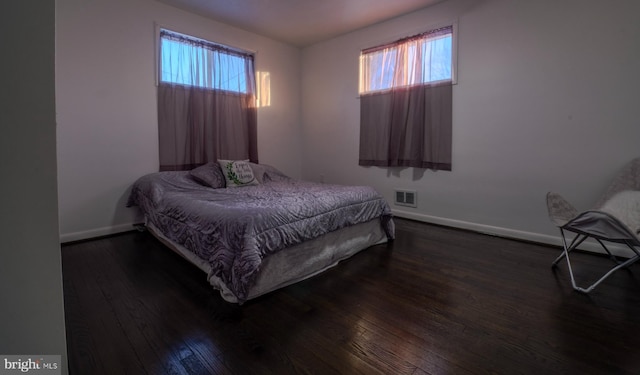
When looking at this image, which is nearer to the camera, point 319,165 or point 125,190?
point 125,190

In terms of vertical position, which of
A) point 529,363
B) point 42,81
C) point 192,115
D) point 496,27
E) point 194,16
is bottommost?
point 529,363

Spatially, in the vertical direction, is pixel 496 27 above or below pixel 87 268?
above

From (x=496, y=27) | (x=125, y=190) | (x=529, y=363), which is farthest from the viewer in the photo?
(x=125, y=190)

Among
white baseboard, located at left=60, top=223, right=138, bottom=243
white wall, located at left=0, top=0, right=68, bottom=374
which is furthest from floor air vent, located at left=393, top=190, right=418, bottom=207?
white wall, located at left=0, top=0, right=68, bottom=374

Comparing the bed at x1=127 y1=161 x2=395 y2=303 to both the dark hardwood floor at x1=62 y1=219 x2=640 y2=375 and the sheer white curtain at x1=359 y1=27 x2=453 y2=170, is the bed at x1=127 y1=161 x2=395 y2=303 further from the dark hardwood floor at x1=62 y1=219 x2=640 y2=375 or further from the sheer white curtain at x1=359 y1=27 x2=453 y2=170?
the sheer white curtain at x1=359 y1=27 x2=453 y2=170

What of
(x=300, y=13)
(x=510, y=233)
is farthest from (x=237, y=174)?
(x=510, y=233)

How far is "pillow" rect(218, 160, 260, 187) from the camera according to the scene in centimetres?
343

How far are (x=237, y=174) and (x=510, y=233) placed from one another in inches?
123

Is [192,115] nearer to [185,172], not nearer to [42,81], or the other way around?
[185,172]

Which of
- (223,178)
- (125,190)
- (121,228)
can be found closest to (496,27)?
(223,178)

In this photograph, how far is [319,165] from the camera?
16.3 feet

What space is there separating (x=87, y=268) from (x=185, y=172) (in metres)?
1.39

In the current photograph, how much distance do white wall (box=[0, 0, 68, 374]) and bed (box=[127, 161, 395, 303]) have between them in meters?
0.95

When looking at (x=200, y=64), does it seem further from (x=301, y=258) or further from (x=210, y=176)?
(x=301, y=258)
